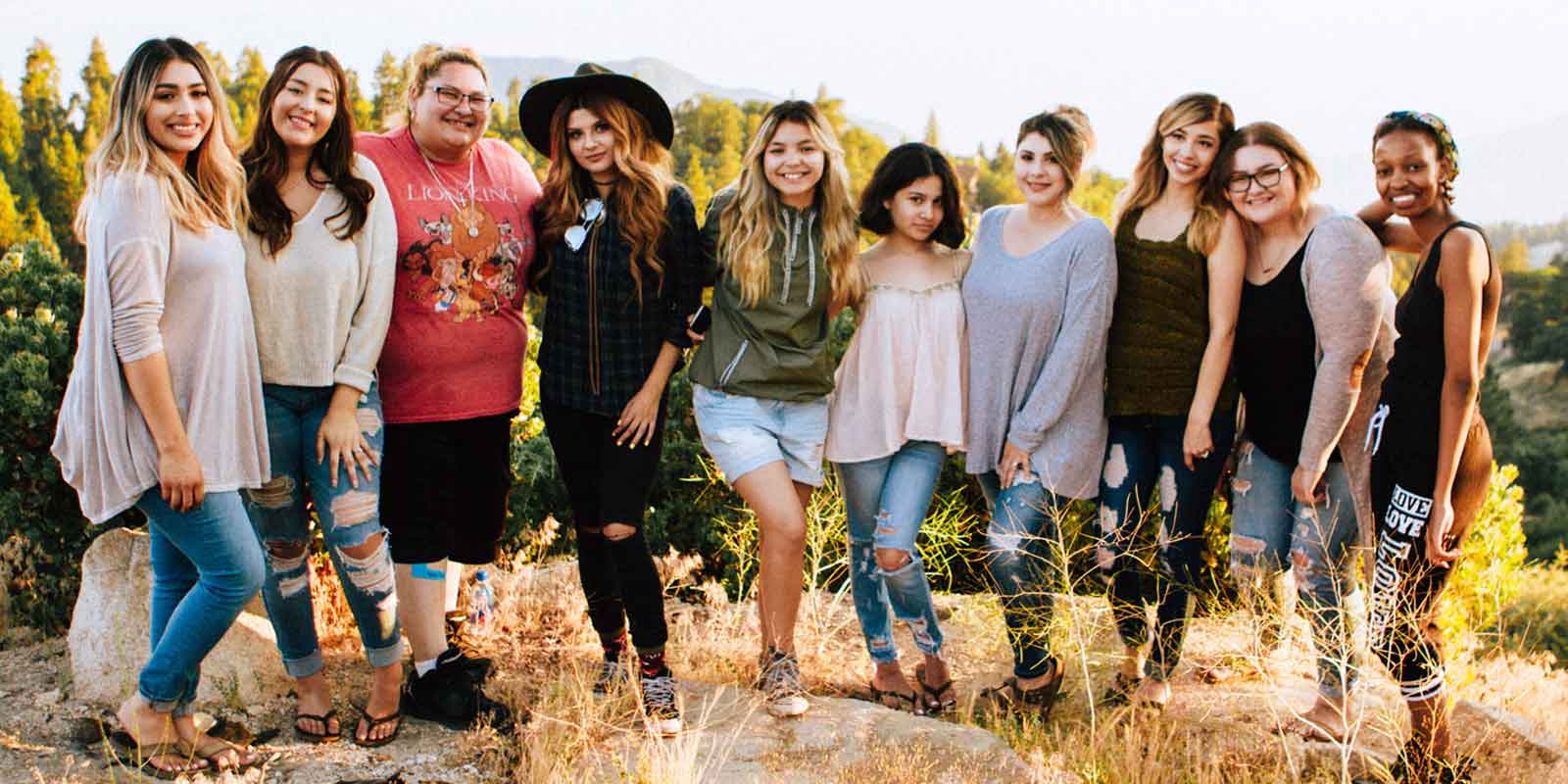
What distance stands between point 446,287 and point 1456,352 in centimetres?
335

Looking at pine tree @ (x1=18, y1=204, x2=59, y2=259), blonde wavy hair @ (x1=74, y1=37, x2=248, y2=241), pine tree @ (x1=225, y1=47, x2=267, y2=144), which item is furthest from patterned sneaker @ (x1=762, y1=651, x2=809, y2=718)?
pine tree @ (x1=225, y1=47, x2=267, y2=144)

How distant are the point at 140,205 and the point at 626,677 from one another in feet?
7.70

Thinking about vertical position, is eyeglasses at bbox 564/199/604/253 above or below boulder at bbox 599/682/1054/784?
Result: above

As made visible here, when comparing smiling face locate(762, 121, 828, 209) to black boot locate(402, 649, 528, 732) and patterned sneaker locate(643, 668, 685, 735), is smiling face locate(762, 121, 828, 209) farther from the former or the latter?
black boot locate(402, 649, 528, 732)

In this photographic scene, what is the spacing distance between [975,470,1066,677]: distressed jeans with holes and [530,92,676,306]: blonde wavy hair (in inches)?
61.4

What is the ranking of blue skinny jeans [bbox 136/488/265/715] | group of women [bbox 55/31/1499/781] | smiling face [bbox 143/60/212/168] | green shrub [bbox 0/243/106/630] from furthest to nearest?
1. green shrub [bbox 0/243/106/630]
2. group of women [bbox 55/31/1499/781]
3. blue skinny jeans [bbox 136/488/265/715]
4. smiling face [bbox 143/60/212/168]

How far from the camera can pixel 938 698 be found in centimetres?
457

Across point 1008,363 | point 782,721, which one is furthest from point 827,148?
point 782,721

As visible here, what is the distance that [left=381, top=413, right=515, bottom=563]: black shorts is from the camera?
4.09 metres

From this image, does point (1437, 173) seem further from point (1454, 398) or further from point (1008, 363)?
point (1008, 363)

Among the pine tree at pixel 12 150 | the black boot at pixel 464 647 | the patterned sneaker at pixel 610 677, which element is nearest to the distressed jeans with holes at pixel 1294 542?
the patterned sneaker at pixel 610 677

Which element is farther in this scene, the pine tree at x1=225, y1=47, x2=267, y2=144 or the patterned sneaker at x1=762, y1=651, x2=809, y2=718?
the pine tree at x1=225, y1=47, x2=267, y2=144

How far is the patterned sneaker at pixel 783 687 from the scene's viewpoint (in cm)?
425

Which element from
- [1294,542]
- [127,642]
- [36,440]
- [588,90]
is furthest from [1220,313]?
[36,440]
